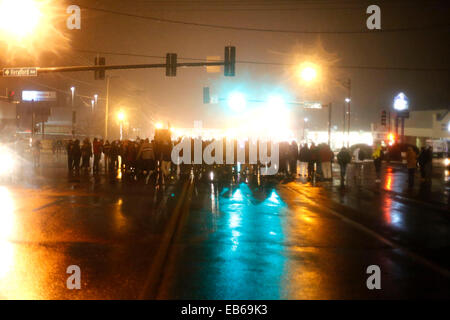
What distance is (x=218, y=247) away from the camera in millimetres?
8461

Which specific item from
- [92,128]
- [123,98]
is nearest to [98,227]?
[92,128]

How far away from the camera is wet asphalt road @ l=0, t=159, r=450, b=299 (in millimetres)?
6012

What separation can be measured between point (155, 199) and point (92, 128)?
73.7 meters

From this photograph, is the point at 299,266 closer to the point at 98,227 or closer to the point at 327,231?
the point at 327,231

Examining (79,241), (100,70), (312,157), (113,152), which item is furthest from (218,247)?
(113,152)

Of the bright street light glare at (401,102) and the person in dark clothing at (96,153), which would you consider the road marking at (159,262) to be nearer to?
the person in dark clothing at (96,153)

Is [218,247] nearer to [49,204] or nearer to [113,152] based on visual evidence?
[49,204]

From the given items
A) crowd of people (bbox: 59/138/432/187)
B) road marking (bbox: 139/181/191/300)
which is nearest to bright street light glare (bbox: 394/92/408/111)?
crowd of people (bbox: 59/138/432/187)

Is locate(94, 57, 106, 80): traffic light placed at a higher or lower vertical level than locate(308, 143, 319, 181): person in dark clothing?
higher

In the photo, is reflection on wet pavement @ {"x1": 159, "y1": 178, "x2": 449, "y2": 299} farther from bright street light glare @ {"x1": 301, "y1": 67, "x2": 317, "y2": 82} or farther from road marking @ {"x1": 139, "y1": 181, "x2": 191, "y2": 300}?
bright street light glare @ {"x1": 301, "y1": 67, "x2": 317, "y2": 82}

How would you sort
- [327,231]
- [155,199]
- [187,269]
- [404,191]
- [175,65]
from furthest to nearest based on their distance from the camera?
1. [175,65]
2. [404,191]
3. [155,199]
4. [327,231]
5. [187,269]

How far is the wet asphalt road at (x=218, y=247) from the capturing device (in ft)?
19.7

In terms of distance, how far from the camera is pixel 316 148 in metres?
25.7

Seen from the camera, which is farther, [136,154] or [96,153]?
[96,153]
